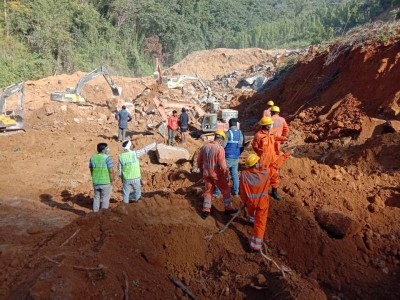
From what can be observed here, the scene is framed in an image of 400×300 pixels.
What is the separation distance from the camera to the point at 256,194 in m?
5.46

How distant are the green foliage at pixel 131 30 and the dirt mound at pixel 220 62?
4946 millimetres

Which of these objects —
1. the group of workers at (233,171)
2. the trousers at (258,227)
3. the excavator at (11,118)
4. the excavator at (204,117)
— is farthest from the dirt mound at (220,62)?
the trousers at (258,227)

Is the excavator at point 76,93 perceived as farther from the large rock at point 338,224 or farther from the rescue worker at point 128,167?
the large rock at point 338,224

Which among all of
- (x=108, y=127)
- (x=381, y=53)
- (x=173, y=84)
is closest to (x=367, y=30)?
(x=381, y=53)

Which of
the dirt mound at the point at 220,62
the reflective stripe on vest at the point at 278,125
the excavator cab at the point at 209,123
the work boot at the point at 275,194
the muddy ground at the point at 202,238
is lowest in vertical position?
the muddy ground at the point at 202,238

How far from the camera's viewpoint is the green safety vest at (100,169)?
22.2 feet

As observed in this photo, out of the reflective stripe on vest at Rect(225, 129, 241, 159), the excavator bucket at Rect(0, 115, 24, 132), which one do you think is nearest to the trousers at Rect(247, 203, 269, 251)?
the reflective stripe on vest at Rect(225, 129, 241, 159)

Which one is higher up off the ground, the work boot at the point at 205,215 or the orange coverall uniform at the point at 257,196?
the orange coverall uniform at the point at 257,196

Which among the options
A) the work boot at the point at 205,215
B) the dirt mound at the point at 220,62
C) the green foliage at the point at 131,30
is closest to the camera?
the work boot at the point at 205,215

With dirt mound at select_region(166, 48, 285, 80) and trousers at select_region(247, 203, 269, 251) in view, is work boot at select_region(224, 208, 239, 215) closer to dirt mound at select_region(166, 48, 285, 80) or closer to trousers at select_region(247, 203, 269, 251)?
trousers at select_region(247, 203, 269, 251)

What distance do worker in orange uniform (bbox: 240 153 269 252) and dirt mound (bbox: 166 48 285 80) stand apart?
3102cm

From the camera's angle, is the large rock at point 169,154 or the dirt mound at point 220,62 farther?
the dirt mound at point 220,62

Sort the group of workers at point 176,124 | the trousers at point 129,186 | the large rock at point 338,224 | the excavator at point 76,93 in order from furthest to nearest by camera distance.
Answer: the excavator at point 76,93 → the group of workers at point 176,124 → the trousers at point 129,186 → the large rock at point 338,224

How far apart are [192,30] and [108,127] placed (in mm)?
34648
